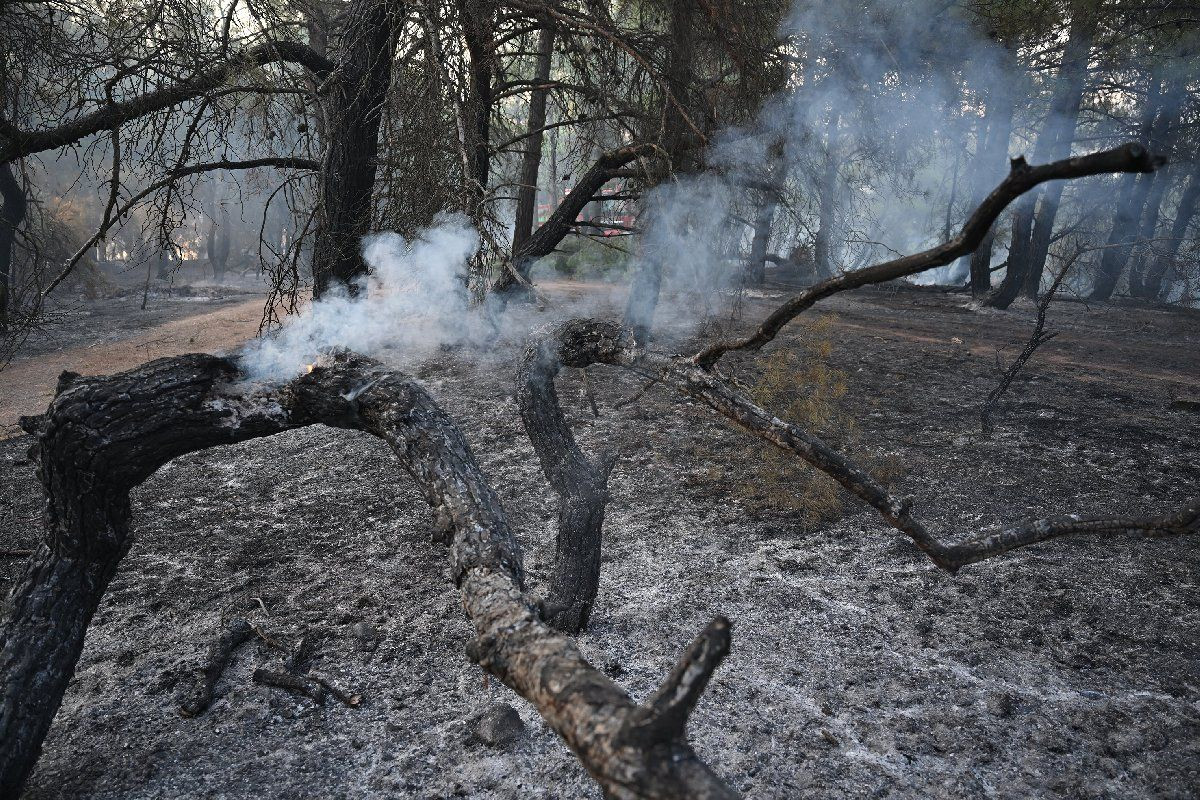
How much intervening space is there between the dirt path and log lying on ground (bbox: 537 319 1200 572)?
21.7ft

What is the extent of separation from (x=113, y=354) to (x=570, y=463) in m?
8.61

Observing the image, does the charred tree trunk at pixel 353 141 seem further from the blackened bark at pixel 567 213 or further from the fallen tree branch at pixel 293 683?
the fallen tree branch at pixel 293 683

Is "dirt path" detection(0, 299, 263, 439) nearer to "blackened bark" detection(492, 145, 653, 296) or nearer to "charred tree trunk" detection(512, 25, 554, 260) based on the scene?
"charred tree trunk" detection(512, 25, 554, 260)

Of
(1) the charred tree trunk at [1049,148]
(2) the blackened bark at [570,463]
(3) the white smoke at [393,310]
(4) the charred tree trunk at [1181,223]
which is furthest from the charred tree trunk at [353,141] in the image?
(4) the charred tree trunk at [1181,223]

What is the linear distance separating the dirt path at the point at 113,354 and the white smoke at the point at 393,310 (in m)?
2.62

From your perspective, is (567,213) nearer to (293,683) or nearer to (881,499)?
(293,683)

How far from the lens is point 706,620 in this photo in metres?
3.90

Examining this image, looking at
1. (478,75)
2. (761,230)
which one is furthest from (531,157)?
(761,230)

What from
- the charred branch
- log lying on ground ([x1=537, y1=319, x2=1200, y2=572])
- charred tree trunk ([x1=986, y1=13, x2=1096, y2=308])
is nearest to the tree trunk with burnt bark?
log lying on ground ([x1=537, y1=319, x2=1200, y2=572])

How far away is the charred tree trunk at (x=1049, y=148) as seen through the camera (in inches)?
462

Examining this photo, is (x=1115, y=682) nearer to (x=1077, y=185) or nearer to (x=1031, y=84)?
(x=1031, y=84)

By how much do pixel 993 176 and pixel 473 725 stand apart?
523 inches

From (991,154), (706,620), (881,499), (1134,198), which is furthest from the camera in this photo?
(1134,198)

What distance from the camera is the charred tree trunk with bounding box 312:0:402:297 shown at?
5523mm
